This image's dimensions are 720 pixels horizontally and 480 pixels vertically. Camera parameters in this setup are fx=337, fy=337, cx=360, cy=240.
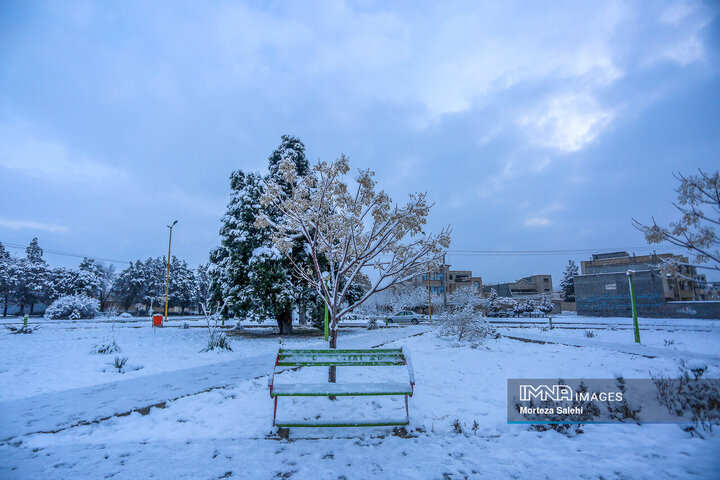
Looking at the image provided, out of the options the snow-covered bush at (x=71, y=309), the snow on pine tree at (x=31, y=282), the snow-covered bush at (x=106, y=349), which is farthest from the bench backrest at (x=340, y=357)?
the snow on pine tree at (x=31, y=282)

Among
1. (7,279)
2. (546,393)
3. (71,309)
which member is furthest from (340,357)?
(7,279)

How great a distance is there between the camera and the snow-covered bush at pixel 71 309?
30828 mm

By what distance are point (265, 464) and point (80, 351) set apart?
426 inches

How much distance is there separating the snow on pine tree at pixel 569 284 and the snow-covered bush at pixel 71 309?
6720 cm

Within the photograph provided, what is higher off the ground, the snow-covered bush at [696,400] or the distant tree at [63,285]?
the distant tree at [63,285]

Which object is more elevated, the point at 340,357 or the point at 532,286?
the point at 532,286

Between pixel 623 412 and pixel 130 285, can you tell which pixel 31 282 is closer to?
pixel 130 285

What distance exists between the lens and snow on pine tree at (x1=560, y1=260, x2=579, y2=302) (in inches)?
2453

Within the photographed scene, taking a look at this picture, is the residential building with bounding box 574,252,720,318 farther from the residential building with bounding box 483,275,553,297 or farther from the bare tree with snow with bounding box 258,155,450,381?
the residential building with bounding box 483,275,553,297

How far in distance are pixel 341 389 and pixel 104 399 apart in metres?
4.45

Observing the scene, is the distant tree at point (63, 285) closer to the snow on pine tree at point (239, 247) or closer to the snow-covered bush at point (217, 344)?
the snow on pine tree at point (239, 247)

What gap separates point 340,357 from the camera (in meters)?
5.09

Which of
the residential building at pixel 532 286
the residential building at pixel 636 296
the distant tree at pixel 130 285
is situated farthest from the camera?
the residential building at pixel 532 286

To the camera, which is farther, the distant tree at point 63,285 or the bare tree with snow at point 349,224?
the distant tree at point 63,285
